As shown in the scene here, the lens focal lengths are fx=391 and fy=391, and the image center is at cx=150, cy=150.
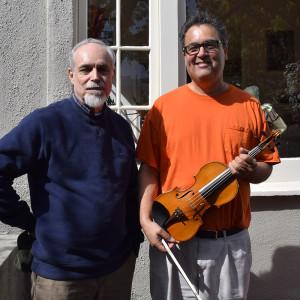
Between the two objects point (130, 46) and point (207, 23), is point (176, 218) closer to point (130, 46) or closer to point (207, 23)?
point (207, 23)

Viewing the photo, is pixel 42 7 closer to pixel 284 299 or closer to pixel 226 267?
pixel 226 267

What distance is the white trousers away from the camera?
6.58 ft

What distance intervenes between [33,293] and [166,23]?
7.60 ft

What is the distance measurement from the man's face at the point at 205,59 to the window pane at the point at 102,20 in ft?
5.05

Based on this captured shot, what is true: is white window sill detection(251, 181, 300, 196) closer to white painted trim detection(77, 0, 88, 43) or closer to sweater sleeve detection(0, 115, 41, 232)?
white painted trim detection(77, 0, 88, 43)

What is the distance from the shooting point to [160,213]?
1961 mm

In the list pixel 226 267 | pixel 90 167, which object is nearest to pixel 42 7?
pixel 90 167

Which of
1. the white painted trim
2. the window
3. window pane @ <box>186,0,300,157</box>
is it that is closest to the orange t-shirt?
the window

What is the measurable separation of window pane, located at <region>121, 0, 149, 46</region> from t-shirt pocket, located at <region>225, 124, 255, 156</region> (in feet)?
5.63

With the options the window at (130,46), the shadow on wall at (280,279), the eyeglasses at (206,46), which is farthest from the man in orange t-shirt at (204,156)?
the shadow on wall at (280,279)

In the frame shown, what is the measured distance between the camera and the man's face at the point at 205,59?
198 cm

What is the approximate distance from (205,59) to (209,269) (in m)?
1.08

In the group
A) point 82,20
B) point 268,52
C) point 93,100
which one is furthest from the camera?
point 268,52

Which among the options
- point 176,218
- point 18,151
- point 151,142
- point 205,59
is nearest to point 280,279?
point 176,218
